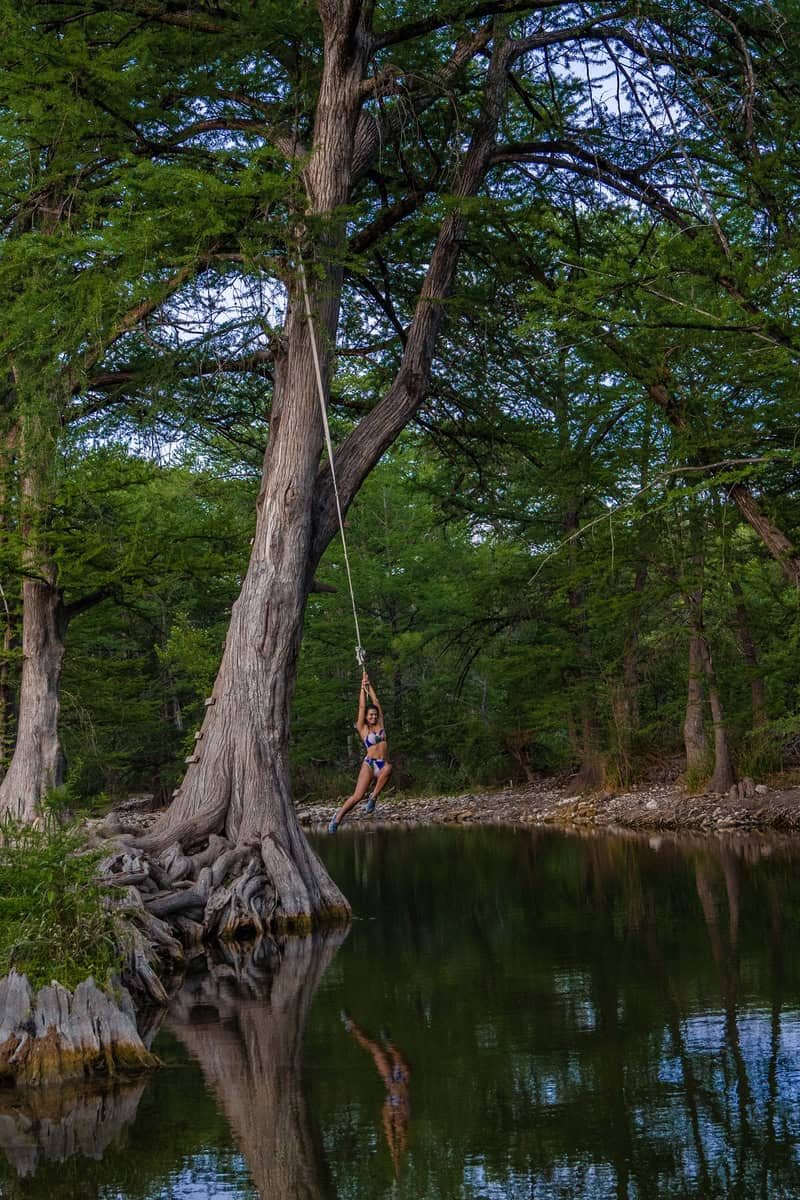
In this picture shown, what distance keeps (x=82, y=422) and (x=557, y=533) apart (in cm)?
1291

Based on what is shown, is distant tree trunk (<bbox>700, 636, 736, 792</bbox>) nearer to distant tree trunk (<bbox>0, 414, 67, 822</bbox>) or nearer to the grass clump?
distant tree trunk (<bbox>0, 414, 67, 822</bbox>)

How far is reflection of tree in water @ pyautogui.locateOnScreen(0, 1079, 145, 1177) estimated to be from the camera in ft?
16.4

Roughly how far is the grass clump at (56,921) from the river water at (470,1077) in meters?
0.66

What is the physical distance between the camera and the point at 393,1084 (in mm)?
5793

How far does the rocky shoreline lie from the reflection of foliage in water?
200 inches

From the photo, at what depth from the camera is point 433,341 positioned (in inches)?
542

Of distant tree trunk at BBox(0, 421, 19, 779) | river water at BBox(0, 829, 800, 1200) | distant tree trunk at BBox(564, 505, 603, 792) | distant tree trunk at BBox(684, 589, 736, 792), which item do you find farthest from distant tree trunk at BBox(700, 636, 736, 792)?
distant tree trunk at BBox(0, 421, 19, 779)

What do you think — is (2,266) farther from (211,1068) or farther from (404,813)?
(404,813)

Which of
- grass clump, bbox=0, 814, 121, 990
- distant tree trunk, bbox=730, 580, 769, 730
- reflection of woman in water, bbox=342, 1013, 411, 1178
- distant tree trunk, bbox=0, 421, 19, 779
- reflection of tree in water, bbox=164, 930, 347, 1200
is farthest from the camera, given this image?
distant tree trunk, bbox=730, 580, 769, 730

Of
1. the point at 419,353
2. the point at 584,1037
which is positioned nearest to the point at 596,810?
the point at 419,353

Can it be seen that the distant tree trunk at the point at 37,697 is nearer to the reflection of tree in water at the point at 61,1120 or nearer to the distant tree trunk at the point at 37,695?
the distant tree trunk at the point at 37,695

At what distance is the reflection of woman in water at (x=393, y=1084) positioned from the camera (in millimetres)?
4902

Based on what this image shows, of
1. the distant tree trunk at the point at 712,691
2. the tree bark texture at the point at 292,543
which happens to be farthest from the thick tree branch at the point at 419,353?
the distant tree trunk at the point at 712,691

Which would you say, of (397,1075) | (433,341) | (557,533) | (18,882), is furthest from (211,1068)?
(557,533)
